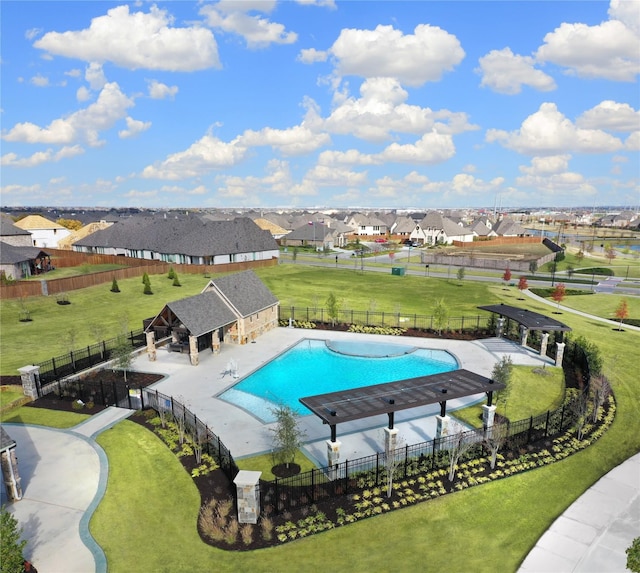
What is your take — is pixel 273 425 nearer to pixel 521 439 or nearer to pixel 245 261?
pixel 521 439

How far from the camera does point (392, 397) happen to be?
20.3 meters

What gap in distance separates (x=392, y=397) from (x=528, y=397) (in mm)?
11573

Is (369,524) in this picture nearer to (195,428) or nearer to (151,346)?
(195,428)

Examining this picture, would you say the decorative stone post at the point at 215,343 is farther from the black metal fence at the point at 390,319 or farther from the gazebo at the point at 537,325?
the gazebo at the point at 537,325

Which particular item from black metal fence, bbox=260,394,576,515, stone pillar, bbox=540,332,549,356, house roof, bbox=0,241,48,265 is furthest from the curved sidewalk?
house roof, bbox=0,241,48,265

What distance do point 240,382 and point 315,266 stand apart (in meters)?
55.5

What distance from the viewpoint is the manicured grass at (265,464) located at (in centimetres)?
1881

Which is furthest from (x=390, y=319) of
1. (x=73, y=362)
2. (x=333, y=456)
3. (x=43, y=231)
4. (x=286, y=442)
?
(x=43, y=231)

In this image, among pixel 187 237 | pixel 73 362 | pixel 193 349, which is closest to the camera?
pixel 73 362

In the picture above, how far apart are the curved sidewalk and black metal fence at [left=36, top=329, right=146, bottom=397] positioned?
27.6 metres

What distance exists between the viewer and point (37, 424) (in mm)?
22828

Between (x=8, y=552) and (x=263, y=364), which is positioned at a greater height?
(x=8, y=552)

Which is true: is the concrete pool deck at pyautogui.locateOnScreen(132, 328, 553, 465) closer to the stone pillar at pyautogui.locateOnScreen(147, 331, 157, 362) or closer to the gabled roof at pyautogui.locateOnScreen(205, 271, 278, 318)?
the stone pillar at pyautogui.locateOnScreen(147, 331, 157, 362)

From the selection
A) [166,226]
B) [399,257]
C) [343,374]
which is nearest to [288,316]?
[343,374]
